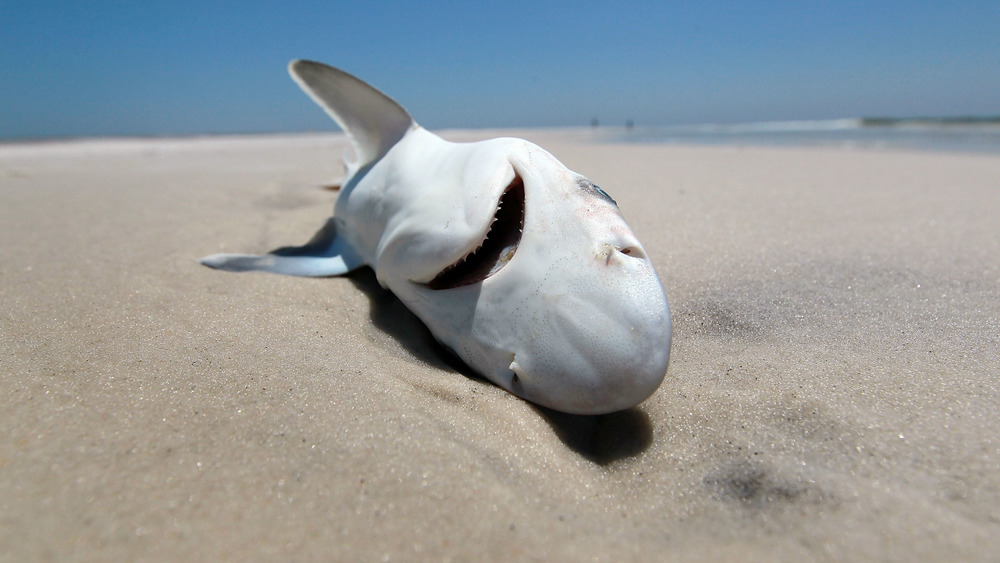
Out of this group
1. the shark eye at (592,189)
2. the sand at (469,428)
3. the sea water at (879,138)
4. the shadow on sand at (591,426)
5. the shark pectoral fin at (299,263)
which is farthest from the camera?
the sea water at (879,138)

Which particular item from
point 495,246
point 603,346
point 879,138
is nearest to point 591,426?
point 603,346

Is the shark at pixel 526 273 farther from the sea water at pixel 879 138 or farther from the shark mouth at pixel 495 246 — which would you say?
the sea water at pixel 879 138

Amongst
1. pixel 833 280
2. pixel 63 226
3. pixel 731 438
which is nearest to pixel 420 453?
pixel 731 438

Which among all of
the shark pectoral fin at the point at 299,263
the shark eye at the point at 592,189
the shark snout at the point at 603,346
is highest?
the shark eye at the point at 592,189

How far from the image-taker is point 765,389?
5.41ft

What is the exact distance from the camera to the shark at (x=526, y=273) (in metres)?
1.36

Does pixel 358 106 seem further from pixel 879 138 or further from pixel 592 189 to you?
pixel 879 138

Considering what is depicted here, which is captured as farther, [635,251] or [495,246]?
[495,246]

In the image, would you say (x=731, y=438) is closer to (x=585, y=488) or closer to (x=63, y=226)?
(x=585, y=488)

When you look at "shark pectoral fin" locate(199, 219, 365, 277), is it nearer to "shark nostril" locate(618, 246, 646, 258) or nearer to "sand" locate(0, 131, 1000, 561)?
"sand" locate(0, 131, 1000, 561)

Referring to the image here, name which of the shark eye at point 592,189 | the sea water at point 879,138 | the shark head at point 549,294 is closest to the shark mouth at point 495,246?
the shark head at point 549,294

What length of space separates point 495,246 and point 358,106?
4.66 ft

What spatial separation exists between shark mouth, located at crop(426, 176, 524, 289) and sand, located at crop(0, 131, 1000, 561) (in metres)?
0.28

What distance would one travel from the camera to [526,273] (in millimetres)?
1493
